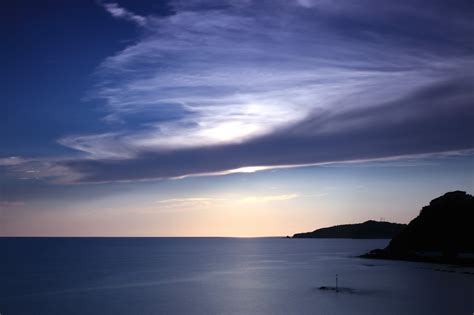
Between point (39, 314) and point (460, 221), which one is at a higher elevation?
point (460, 221)

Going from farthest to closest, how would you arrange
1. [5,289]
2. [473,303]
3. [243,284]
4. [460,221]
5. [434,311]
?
[460,221] < [243,284] < [5,289] < [473,303] < [434,311]

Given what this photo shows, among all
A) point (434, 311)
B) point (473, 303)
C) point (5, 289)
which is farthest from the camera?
point (5, 289)

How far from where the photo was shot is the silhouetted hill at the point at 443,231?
133m

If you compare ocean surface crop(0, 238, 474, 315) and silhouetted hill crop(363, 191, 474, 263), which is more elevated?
silhouetted hill crop(363, 191, 474, 263)

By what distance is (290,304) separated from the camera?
7144 centimetres

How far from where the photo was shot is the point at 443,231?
136875 mm

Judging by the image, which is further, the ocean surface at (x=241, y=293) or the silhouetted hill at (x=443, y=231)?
the silhouetted hill at (x=443, y=231)

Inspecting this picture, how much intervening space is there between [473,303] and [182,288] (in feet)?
178

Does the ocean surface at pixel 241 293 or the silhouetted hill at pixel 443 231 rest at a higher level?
the silhouetted hill at pixel 443 231

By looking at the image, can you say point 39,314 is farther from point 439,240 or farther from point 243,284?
point 439,240

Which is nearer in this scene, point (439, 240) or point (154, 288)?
point (154, 288)

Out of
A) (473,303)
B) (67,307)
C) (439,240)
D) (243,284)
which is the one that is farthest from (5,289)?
(439,240)

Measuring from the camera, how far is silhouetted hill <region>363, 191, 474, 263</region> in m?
133

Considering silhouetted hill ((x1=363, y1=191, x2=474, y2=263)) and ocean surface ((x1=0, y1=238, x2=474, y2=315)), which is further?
silhouetted hill ((x1=363, y1=191, x2=474, y2=263))
